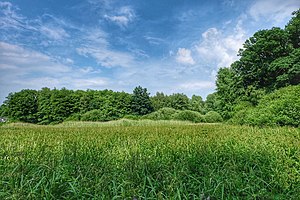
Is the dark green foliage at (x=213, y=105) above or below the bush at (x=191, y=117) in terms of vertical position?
above

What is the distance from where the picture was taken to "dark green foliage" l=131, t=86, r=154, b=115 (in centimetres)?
3900

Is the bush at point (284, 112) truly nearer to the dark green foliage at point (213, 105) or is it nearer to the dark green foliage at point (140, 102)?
the dark green foliage at point (213, 105)

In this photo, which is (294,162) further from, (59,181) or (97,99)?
(97,99)

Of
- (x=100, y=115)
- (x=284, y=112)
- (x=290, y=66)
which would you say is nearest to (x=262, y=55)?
(x=290, y=66)

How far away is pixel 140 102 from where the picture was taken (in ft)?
129

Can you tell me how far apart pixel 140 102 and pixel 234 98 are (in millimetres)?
18488

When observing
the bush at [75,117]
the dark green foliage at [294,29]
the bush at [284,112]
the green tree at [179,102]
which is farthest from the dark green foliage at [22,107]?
the dark green foliage at [294,29]

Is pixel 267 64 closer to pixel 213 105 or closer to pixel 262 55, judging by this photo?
pixel 262 55

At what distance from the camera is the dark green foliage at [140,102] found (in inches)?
1535

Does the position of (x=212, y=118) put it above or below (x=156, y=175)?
above

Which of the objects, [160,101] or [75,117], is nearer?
[75,117]

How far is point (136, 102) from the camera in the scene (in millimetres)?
39062

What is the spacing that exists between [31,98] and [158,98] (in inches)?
990

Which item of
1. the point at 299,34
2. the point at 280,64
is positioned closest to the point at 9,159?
the point at 280,64
